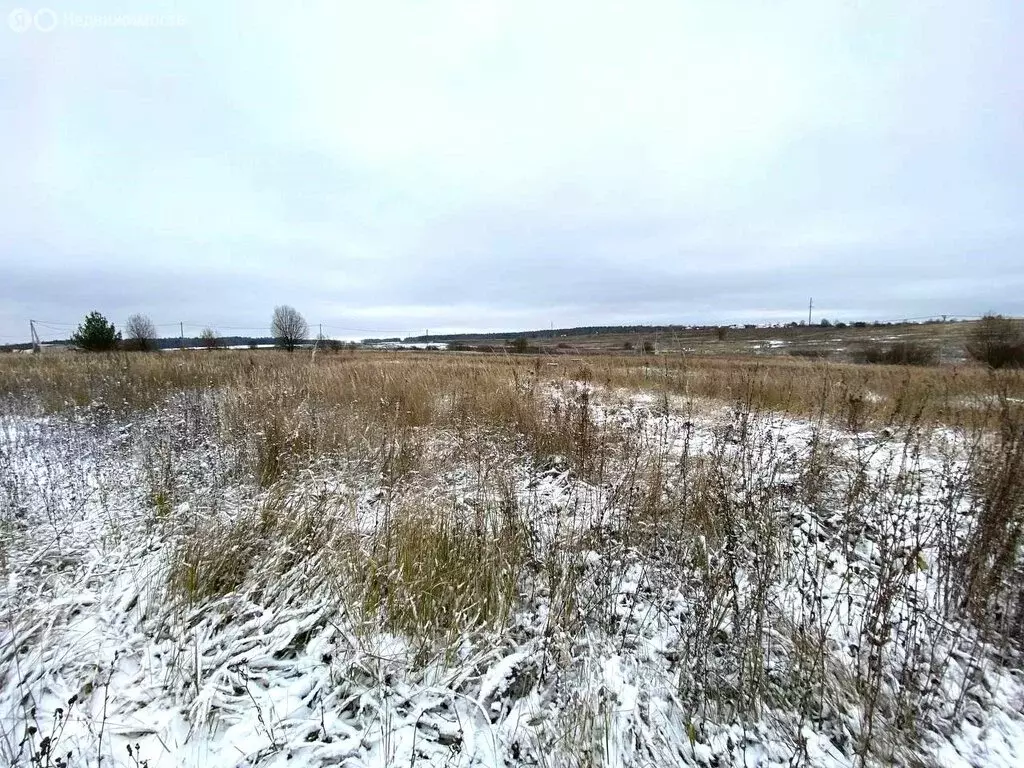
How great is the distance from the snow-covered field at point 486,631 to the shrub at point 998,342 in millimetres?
26385

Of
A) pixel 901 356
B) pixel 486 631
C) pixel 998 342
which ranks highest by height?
pixel 998 342

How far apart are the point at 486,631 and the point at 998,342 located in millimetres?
32152

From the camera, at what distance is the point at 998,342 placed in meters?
20.5

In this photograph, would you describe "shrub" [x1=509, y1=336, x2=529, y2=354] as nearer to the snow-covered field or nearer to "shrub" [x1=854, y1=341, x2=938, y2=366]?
the snow-covered field

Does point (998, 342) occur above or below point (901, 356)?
above

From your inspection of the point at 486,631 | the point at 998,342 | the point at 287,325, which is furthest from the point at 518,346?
the point at 287,325

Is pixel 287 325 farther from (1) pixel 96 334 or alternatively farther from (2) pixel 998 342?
(2) pixel 998 342

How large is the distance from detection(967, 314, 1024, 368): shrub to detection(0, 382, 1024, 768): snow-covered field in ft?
86.6

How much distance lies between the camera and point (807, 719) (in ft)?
5.81

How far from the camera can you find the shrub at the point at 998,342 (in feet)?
64.0

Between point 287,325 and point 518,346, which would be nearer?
point 518,346

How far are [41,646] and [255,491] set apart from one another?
5.63 ft

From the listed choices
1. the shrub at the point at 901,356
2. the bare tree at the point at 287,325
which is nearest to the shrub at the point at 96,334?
the bare tree at the point at 287,325

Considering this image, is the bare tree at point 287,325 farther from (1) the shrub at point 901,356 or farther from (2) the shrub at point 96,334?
(1) the shrub at point 901,356
